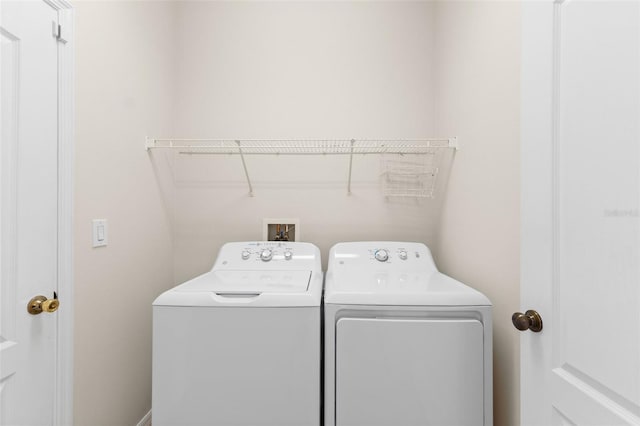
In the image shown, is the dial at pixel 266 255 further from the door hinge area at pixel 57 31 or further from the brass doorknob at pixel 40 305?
the door hinge area at pixel 57 31

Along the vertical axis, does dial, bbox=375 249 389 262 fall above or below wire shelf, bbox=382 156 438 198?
below

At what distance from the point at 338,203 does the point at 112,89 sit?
128 centimetres

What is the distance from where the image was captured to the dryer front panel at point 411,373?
1.15 m

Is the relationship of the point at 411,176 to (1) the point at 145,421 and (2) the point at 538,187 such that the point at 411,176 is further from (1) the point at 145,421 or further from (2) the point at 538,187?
(1) the point at 145,421

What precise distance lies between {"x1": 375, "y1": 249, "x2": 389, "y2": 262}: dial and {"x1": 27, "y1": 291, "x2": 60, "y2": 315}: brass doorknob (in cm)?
135

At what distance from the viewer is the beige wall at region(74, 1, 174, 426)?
1.22m

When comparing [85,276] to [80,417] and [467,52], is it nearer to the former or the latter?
[80,417]

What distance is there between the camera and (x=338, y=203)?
1949 mm

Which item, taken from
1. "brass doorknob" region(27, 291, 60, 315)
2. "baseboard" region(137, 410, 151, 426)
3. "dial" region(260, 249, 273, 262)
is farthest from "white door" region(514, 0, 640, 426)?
"baseboard" region(137, 410, 151, 426)

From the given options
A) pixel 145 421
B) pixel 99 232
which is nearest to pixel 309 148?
pixel 99 232

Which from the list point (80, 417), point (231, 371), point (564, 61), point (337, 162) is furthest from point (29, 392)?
point (564, 61)

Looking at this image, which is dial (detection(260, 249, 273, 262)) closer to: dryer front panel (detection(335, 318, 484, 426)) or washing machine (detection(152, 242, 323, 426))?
washing machine (detection(152, 242, 323, 426))

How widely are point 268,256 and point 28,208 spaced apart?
995mm

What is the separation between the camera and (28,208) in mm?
973
